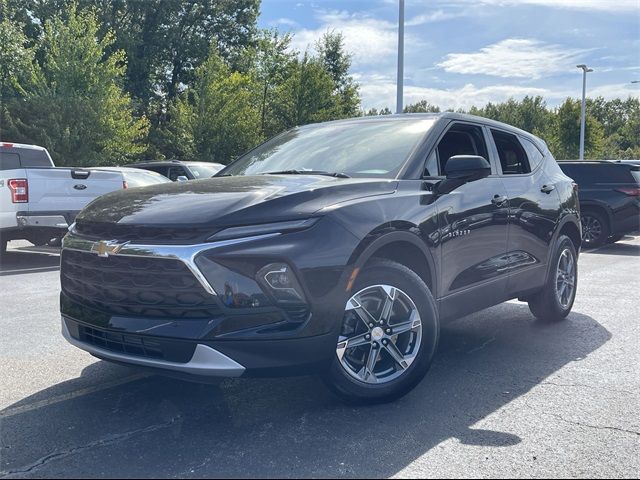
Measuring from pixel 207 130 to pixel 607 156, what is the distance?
140ft

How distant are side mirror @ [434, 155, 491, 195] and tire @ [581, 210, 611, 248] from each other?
32.2 ft

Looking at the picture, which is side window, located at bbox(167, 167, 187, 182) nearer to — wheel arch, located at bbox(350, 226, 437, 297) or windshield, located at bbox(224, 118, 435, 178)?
windshield, located at bbox(224, 118, 435, 178)

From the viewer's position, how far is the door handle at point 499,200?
15.8 feet

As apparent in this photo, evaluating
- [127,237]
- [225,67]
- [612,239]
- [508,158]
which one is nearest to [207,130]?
[225,67]

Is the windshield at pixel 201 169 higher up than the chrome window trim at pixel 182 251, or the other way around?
the windshield at pixel 201 169

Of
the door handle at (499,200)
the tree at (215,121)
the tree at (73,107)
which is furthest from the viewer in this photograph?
the tree at (215,121)

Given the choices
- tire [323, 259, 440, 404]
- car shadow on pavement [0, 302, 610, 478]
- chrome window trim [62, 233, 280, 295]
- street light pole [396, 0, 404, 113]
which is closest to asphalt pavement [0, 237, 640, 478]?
car shadow on pavement [0, 302, 610, 478]

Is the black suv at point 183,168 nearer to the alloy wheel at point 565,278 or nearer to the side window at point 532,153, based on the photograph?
the side window at point 532,153

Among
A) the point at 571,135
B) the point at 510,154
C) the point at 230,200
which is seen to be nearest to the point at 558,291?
the point at 510,154

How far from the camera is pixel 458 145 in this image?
4934 millimetres

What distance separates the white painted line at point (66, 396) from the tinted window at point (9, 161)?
26.4 feet

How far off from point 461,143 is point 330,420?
8.23ft

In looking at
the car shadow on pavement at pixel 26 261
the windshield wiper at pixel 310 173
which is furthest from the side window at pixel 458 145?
the car shadow on pavement at pixel 26 261

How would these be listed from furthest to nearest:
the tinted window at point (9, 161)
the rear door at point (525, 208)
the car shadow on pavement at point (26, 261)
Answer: the tinted window at point (9, 161)
the car shadow on pavement at point (26, 261)
the rear door at point (525, 208)
